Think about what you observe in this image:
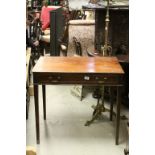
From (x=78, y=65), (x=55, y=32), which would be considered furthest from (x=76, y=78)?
(x=55, y=32)

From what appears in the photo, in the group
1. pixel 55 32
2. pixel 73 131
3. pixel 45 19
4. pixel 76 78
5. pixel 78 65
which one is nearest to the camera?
pixel 76 78

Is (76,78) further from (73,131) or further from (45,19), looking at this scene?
(45,19)

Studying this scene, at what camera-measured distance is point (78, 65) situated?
108 inches

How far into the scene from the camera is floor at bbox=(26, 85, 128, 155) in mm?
2615

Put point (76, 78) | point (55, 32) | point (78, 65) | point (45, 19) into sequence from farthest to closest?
point (45, 19), point (55, 32), point (78, 65), point (76, 78)

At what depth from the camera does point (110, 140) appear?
9.09ft

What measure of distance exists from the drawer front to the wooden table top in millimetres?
33

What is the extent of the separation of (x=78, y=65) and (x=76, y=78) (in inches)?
8.3

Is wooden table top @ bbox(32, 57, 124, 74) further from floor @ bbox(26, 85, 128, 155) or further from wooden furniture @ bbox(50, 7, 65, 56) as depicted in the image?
wooden furniture @ bbox(50, 7, 65, 56)

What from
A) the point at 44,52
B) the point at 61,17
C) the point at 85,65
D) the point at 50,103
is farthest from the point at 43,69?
the point at 44,52

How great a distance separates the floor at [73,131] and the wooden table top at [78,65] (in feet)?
2.08

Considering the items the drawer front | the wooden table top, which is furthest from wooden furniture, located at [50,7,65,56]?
the drawer front
